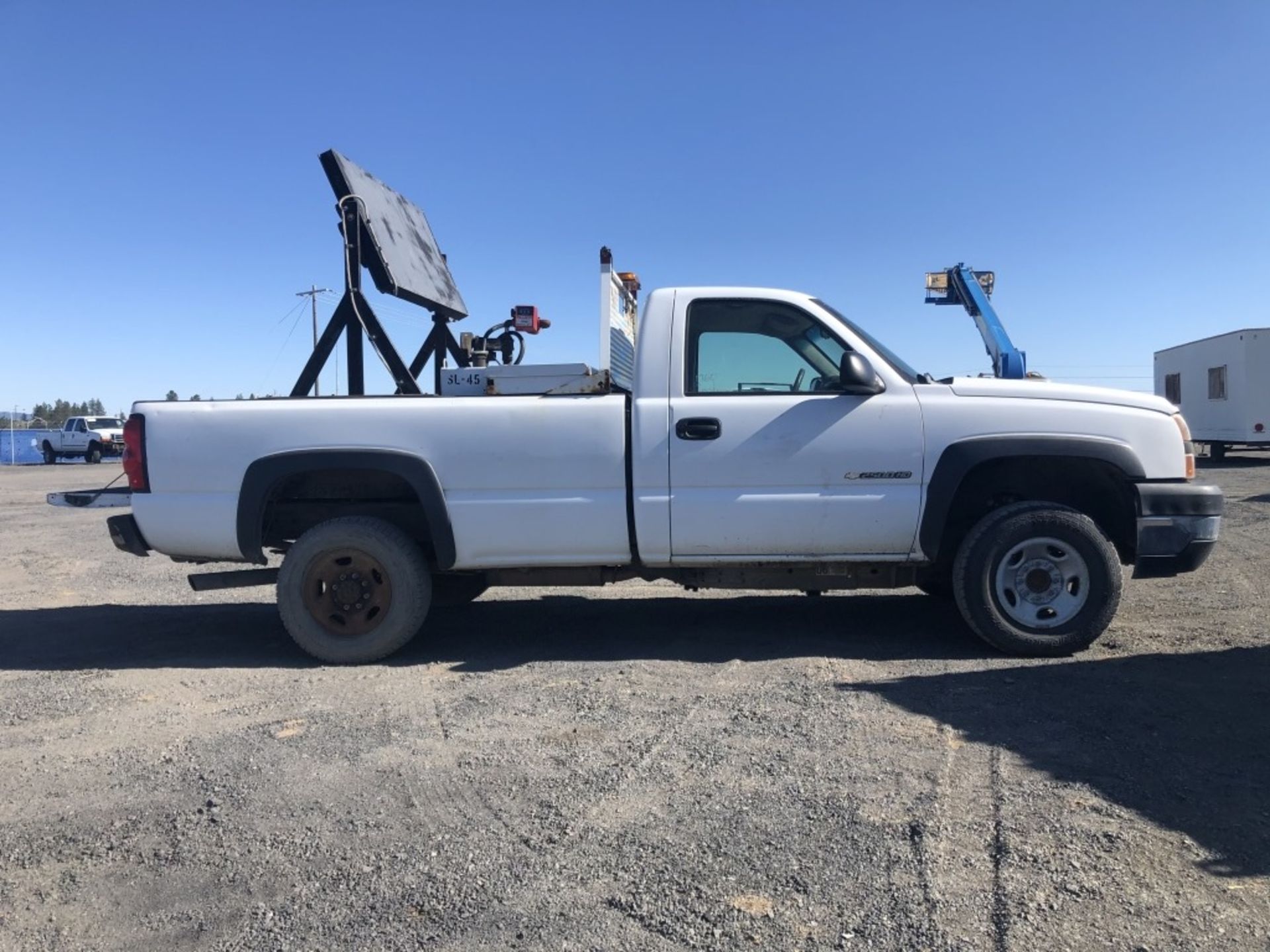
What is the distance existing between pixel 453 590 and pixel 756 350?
258 cm

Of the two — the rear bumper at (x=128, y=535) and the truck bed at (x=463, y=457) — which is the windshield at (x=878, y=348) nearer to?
the truck bed at (x=463, y=457)

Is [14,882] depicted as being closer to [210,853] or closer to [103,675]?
[210,853]

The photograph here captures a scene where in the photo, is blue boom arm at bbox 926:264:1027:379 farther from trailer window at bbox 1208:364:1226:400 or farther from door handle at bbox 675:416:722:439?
door handle at bbox 675:416:722:439

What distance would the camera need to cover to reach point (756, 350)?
222 inches

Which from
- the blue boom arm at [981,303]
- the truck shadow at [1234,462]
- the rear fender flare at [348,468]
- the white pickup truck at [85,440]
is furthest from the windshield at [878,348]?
the white pickup truck at [85,440]

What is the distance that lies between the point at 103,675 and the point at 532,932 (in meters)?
3.82

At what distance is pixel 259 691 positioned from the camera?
16.7 feet

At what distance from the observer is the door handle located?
536 cm

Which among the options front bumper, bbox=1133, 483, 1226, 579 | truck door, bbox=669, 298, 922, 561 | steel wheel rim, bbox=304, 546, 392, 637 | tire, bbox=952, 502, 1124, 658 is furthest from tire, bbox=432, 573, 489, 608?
front bumper, bbox=1133, 483, 1226, 579

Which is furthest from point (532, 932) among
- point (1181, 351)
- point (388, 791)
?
point (1181, 351)

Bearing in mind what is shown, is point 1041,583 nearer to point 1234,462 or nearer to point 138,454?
point 138,454

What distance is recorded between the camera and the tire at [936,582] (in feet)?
19.2

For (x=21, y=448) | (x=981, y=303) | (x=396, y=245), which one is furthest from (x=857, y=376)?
(x=21, y=448)

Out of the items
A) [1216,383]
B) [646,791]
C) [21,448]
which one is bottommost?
[646,791]
